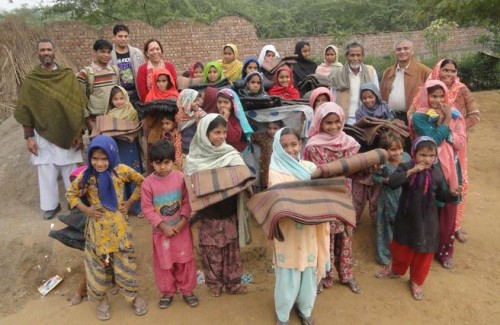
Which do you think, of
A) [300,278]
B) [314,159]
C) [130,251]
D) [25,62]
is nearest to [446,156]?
[314,159]

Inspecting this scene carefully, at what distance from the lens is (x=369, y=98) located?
4113 mm

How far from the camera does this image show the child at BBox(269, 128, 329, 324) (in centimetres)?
281

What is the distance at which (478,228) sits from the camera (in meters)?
4.61

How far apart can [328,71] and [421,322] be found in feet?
10.5

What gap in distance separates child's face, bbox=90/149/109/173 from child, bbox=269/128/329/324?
124 cm

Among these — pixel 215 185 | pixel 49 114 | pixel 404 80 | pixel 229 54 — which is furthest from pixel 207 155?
pixel 404 80

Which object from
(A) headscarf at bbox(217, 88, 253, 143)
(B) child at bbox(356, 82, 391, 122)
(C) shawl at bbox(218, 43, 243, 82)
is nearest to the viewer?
(A) headscarf at bbox(217, 88, 253, 143)

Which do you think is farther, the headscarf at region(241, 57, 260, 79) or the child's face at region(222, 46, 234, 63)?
the child's face at region(222, 46, 234, 63)

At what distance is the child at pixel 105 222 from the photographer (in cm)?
299

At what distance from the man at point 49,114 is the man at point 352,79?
2.86 m

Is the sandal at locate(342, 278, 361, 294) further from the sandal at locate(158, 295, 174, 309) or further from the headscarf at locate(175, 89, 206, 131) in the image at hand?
the headscarf at locate(175, 89, 206, 131)

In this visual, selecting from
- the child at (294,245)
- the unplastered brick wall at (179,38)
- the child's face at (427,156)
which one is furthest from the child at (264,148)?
the unplastered brick wall at (179,38)

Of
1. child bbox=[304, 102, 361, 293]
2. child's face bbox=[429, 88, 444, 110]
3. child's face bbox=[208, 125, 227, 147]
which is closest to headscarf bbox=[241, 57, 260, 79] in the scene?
child bbox=[304, 102, 361, 293]

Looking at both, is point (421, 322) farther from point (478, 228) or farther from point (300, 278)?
point (478, 228)
